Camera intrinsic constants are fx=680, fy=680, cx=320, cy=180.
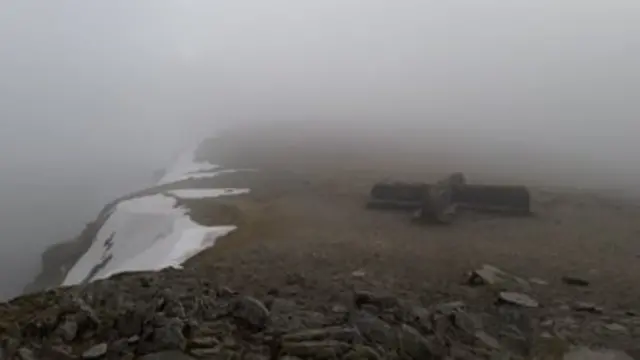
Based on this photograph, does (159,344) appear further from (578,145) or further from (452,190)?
(578,145)

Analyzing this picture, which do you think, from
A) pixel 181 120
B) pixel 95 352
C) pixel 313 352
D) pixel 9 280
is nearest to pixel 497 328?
pixel 313 352

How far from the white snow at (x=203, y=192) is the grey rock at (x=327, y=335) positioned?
1104 inches

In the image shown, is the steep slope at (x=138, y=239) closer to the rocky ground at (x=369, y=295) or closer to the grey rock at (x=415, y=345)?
the rocky ground at (x=369, y=295)

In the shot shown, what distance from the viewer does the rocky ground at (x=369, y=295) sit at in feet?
42.2

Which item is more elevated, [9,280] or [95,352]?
[95,352]

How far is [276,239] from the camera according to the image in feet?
88.7

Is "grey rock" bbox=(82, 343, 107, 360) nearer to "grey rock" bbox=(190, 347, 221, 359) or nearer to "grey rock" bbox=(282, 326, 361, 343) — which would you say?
"grey rock" bbox=(190, 347, 221, 359)

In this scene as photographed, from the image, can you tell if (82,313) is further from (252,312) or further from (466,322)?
(466,322)

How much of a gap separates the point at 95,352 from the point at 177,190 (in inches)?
1273

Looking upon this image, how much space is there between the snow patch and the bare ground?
44.7 inches

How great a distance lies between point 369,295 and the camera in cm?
1560

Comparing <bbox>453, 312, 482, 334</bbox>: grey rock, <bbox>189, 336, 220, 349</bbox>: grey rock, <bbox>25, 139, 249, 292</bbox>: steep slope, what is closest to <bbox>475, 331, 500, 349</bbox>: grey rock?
<bbox>453, 312, 482, 334</bbox>: grey rock

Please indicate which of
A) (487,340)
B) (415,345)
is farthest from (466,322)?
(415,345)

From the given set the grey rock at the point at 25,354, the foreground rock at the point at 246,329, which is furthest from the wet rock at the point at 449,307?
the grey rock at the point at 25,354
